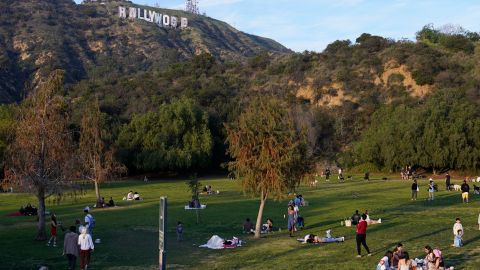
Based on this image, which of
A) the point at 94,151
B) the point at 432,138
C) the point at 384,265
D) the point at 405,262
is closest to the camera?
the point at 405,262

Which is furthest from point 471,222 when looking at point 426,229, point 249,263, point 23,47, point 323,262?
point 23,47

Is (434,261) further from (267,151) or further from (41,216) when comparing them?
(41,216)

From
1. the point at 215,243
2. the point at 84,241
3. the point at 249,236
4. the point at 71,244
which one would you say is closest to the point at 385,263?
the point at 215,243

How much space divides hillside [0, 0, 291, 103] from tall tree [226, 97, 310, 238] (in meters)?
96.4

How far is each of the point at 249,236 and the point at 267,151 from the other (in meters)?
4.33

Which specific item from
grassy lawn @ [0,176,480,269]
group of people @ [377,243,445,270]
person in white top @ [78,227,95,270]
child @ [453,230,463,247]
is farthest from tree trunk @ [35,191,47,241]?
child @ [453,230,463,247]

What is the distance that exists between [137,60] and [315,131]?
323 ft

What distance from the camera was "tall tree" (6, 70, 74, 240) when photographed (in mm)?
23922

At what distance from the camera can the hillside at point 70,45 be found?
132000 millimetres

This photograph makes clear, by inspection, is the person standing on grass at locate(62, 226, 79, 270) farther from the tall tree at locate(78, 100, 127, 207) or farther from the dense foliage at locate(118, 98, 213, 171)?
the dense foliage at locate(118, 98, 213, 171)

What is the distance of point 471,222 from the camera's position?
27.3 meters

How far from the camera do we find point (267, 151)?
25.2 meters

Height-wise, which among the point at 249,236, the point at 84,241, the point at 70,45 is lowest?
the point at 249,236

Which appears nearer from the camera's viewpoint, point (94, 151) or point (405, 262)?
point (405, 262)
